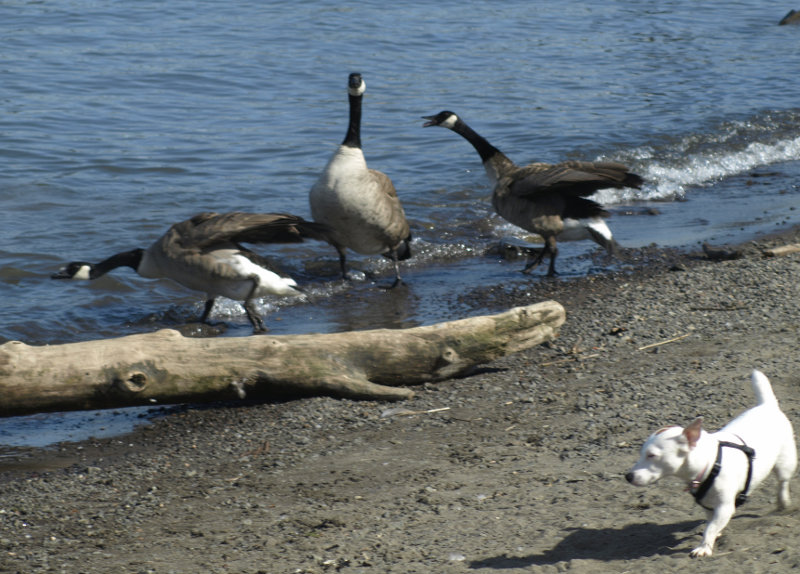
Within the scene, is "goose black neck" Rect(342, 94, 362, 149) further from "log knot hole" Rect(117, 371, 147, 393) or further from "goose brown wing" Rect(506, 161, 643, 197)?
"log knot hole" Rect(117, 371, 147, 393)

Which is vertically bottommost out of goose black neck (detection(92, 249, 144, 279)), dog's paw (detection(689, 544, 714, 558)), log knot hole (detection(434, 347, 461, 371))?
goose black neck (detection(92, 249, 144, 279))

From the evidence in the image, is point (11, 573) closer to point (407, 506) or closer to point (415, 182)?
point (407, 506)

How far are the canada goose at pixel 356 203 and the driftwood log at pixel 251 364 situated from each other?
305 cm

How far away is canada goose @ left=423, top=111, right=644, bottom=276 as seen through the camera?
29.3 ft

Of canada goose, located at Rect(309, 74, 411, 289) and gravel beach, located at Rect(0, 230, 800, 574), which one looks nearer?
gravel beach, located at Rect(0, 230, 800, 574)

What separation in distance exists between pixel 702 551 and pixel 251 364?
308 centimetres

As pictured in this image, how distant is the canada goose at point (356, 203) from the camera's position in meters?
8.92

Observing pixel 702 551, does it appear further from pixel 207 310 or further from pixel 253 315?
pixel 207 310

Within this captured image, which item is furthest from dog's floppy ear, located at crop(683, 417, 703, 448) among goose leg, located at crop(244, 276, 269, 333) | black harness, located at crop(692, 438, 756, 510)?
goose leg, located at crop(244, 276, 269, 333)

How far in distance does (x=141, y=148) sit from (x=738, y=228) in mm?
9650

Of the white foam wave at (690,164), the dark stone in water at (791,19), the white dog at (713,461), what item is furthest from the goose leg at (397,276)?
the dark stone in water at (791,19)

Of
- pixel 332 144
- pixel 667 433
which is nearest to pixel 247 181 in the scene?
pixel 332 144

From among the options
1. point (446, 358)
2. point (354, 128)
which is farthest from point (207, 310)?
point (446, 358)

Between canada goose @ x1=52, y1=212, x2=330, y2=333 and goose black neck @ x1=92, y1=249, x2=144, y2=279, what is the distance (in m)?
0.12
